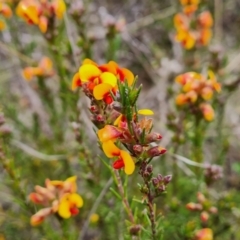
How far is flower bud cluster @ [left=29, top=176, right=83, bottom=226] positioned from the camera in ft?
4.97

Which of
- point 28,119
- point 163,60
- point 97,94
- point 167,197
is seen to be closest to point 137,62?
point 163,60

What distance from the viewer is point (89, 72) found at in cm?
119

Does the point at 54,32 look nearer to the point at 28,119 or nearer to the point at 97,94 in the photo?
the point at 97,94

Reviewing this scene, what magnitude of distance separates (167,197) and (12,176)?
836 millimetres

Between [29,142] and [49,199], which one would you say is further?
[29,142]

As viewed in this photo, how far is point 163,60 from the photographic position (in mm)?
3104

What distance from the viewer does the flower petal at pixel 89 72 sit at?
118 centimetres

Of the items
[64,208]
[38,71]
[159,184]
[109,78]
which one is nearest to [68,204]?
[64,208]

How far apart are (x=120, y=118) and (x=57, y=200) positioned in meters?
0.55

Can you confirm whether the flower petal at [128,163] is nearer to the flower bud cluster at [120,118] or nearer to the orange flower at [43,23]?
the flower bud cluster at [120,118]

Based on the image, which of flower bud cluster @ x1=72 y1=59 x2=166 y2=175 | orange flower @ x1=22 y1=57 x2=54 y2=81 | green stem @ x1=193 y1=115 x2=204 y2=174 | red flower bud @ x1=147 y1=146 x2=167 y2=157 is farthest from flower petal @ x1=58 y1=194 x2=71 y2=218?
orange flower @ x1=22 y1=57 x2=54 y2=81

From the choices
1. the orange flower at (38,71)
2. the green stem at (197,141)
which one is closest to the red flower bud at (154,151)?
the green stem at (197,141)

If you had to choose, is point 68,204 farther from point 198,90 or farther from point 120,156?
point 198,90

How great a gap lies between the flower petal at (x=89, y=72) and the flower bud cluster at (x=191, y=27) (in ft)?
3.96
